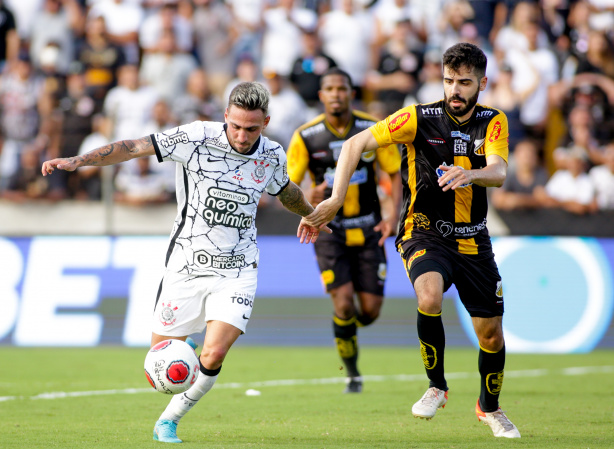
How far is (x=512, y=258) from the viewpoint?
1347 centimetres

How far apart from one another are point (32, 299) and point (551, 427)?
871cm

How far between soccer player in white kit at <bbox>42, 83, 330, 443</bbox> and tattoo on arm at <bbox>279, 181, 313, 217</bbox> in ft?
0.73

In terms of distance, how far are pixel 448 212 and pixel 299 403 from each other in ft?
9.04

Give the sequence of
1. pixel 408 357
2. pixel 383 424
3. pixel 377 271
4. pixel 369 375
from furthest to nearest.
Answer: pixel 408 357
pixel 369 375
pixel 377 271
pixel 383 424

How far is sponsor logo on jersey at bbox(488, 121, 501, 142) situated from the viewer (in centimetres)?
651

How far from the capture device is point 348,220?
379 inches

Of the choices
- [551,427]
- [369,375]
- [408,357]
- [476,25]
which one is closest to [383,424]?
[551,427]

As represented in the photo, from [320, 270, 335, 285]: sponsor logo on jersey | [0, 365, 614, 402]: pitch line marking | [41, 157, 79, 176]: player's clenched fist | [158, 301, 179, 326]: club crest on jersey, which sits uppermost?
[41, 157, 79, 176]: player's clenched fist

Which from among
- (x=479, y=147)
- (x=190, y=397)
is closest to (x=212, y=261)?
(x=190, y=397)

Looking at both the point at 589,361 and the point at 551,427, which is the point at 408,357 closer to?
the point at 589,361

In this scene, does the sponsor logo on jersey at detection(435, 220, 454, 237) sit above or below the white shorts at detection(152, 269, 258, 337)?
above

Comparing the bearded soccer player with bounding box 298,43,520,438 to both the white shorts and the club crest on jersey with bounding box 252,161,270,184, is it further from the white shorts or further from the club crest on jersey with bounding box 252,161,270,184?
the white shorts

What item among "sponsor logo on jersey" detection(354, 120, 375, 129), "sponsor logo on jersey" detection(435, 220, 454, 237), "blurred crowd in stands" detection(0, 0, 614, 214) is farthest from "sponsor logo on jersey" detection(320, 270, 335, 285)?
"blurred crowd in stands" detection(0, 0, 614, 214)

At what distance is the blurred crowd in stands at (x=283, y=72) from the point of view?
14.7m
